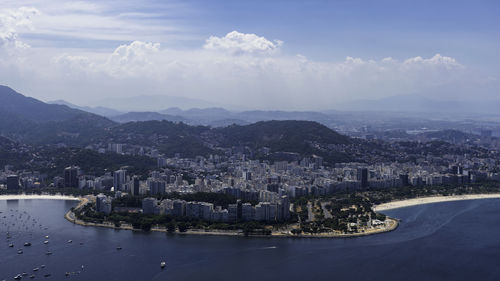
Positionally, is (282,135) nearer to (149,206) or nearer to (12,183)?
(12,183)

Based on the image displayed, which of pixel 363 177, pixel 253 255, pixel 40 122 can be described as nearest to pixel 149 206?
pixel 253 255

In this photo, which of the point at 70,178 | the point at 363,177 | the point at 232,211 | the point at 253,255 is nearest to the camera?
the point at 253,255

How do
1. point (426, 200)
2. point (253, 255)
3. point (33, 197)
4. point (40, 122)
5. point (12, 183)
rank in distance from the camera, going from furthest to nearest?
1. point (40, 122)
2. point (12, 183)
3. point (426, 200)
4. point (33, 197)
5. point (253, 255)

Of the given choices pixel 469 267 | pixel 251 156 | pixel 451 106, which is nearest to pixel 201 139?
pixel 251 156

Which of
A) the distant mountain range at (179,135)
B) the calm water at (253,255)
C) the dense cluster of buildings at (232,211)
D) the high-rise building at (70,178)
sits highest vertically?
the distant mountain range at (179,135)

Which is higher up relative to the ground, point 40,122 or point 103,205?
point 40,122

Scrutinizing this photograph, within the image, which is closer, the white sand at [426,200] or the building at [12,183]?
the white sand at [426,200]

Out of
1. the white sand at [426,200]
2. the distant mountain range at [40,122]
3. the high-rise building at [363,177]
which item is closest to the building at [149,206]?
the white sand at [426,200]

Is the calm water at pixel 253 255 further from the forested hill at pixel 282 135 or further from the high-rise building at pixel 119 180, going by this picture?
the forested hill at pixel 282 135

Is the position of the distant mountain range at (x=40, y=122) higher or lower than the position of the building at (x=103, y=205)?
higher

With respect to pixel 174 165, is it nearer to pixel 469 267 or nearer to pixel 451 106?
pixel 469 267
